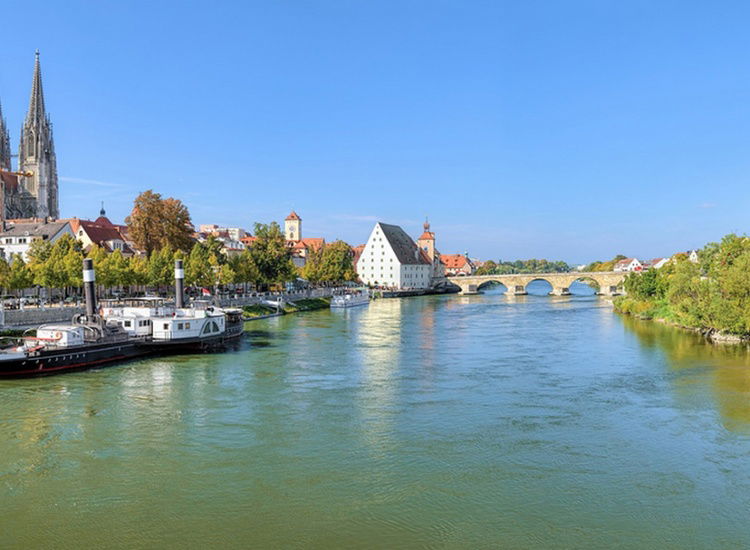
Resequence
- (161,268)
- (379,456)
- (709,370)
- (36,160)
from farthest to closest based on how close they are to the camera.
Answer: (36,160)
(161,268)
(709,370)
(379,456)

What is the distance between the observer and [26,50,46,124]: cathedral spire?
446 ft

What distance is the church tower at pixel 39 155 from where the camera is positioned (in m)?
129

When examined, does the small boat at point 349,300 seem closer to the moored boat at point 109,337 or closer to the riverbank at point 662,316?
the riverbank at point 662,316

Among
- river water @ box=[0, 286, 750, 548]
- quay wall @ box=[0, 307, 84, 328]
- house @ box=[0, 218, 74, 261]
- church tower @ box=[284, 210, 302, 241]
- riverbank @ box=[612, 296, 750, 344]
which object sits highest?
church tower @ box=[284, 210, 302, 241]

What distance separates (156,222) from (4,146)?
85.9 meters

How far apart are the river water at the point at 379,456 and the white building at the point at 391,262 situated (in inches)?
4404

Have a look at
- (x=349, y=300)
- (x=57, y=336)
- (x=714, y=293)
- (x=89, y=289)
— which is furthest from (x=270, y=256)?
(x=714, y=293)

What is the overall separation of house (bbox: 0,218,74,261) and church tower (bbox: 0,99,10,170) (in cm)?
7039

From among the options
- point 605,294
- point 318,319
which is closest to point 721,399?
point 318,319

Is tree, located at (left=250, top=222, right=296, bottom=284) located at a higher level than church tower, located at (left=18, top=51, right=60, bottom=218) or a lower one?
lower

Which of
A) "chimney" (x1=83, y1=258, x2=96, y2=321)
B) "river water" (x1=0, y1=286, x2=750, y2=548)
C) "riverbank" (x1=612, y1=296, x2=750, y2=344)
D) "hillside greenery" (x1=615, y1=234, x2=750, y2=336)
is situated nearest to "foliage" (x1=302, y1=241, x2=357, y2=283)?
"riverbank" (x1=612, y1=296, x2=750, y2=344)

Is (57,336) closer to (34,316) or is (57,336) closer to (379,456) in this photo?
(34,316)

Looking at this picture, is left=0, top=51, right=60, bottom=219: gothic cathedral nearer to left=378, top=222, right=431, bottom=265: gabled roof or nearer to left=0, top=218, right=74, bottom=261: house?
left=0, top=218, right=74, bottom=261: house

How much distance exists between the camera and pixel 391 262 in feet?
495
